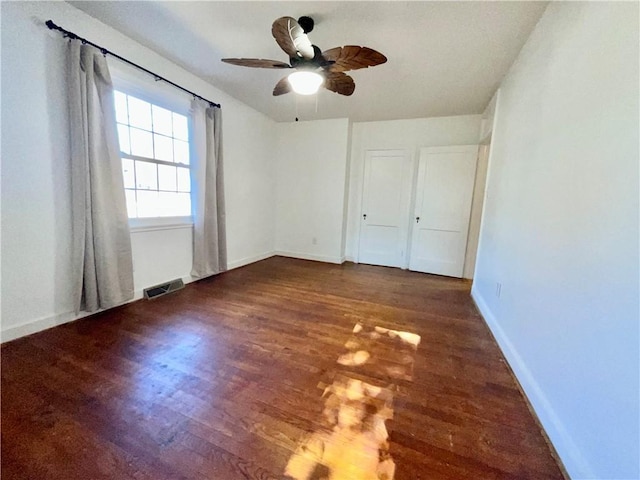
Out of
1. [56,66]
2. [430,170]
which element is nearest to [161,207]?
[56,66]

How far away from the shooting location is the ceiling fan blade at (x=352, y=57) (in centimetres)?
177

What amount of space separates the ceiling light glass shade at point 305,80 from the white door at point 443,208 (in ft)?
8.85

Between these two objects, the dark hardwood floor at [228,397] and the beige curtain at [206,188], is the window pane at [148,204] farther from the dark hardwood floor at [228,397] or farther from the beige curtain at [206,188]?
the dark hardwood floor at [228,397]

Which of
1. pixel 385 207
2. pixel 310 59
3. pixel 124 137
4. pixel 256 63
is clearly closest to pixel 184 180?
pixel 124 137

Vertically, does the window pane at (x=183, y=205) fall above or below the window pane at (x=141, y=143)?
below

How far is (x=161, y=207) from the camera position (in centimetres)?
305

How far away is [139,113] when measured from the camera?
107 inches

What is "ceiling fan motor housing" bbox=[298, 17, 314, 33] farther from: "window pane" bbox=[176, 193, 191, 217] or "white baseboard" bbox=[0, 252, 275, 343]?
"white baseboard" bbox=[0, 252, 275, 343]

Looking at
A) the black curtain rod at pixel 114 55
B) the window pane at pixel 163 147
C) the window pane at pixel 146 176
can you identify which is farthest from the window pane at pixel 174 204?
the black curtain rod at pixel 114 55

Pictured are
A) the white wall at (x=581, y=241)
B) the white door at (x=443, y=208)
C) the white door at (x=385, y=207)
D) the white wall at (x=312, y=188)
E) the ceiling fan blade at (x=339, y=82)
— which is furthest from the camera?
the white wall at (x=312, y=188)

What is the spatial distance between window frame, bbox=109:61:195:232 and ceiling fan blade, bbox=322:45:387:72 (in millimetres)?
1999

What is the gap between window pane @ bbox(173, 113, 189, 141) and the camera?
3.13 m

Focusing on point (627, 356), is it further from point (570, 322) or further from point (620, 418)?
point (570, 322)

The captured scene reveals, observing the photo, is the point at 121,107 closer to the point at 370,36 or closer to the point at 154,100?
the point at 154,100
